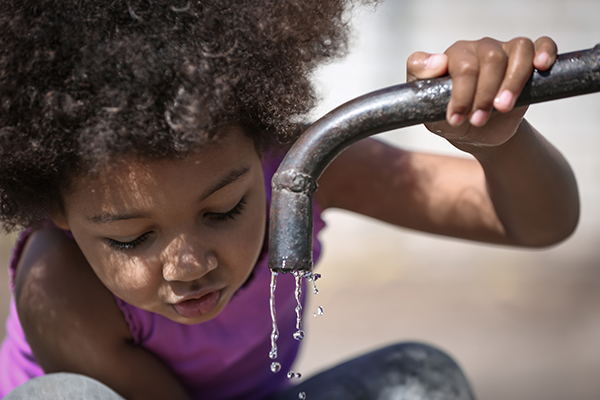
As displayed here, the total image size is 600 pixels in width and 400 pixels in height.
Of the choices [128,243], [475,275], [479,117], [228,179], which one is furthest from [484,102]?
[475,275]

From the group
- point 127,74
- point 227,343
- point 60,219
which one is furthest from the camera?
point 227,343

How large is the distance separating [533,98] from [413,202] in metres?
0.60

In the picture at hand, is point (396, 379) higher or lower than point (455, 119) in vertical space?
lower

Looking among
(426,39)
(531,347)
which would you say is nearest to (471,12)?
(426,39)

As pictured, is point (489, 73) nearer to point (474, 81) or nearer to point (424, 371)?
point (474, 81)

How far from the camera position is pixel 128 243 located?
83 centimetres

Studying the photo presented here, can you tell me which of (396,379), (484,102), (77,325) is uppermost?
(484,102)

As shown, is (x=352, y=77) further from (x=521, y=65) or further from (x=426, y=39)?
(x=521, y=65)

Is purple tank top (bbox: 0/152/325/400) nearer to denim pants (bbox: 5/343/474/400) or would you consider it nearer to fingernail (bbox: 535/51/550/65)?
denim pants (bbox: 5/343/474/400)

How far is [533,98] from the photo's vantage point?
62 cm

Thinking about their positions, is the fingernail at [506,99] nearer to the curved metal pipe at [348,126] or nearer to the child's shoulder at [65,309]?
the curved metal pipe at [348,126]

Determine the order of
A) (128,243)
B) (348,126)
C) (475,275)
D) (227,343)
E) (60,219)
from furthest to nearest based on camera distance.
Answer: (475,275) < (227,343) < (60,219) < (128,243) < (348,126)

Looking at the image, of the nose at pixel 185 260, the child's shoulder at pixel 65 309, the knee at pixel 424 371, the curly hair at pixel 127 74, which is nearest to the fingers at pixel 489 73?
the curly hair at pixel 127 74

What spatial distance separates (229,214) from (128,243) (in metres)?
0.13
